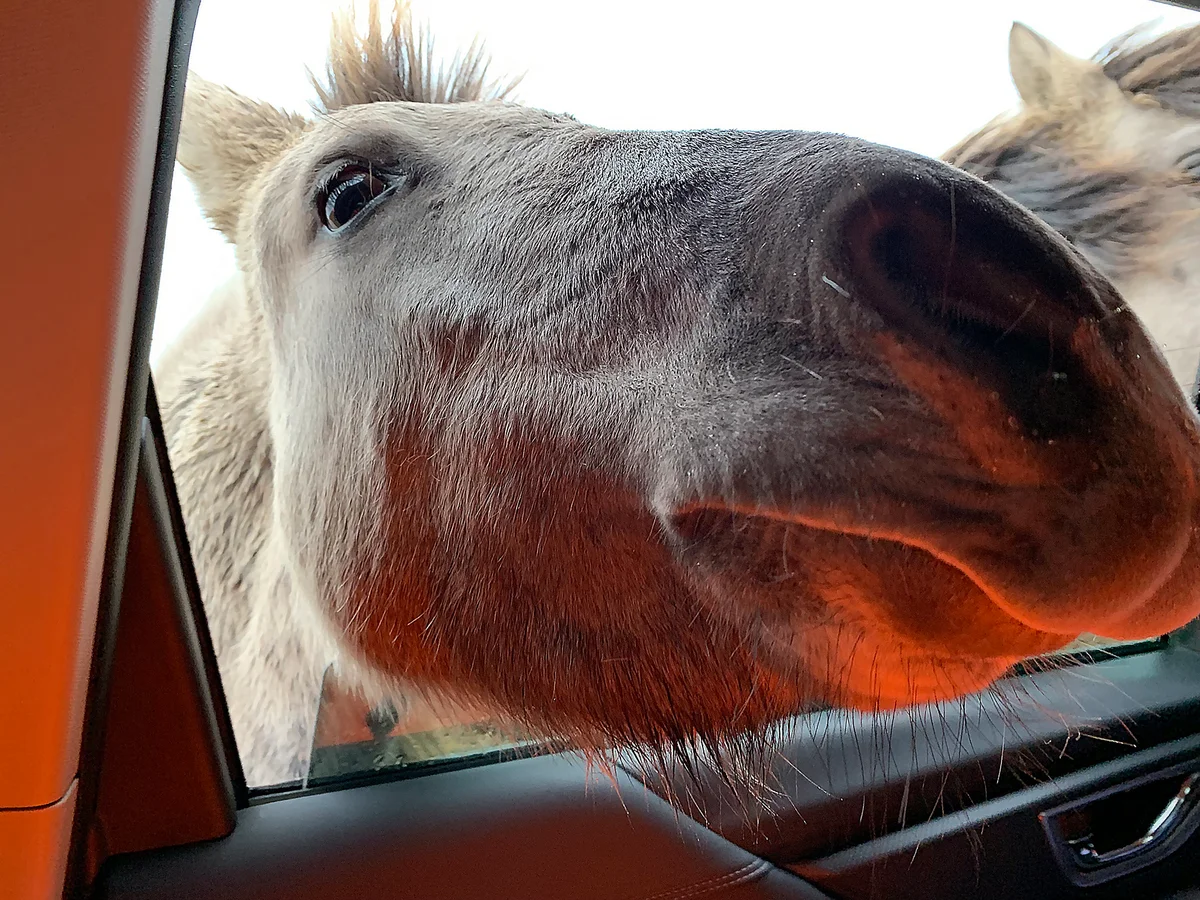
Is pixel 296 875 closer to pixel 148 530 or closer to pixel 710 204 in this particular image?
pixel 148 530

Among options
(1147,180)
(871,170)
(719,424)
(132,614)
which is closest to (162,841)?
(132,614)

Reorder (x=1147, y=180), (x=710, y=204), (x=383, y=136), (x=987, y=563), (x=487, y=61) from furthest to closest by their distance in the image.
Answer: (x=1147, y=180), (x=487, y=61), (x=383, y=136), (x=710, y=204), (x=987, y=563)

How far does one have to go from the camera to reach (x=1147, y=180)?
64.8 inches

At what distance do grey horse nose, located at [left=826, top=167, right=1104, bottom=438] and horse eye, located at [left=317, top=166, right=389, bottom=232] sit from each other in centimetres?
61

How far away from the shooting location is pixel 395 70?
1147 millimetres

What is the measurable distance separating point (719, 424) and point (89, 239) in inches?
16.6

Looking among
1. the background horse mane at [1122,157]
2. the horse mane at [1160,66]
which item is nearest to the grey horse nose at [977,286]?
the background horse mane at [1122,157]

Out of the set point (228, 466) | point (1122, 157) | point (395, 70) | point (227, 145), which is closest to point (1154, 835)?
point (1122, 157)

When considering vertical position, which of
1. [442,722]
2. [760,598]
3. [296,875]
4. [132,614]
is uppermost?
[760,598]

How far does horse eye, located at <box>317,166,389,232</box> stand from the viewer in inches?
34.6

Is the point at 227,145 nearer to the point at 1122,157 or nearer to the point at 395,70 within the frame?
the point at 395,70

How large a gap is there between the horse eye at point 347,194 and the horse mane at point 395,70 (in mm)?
292

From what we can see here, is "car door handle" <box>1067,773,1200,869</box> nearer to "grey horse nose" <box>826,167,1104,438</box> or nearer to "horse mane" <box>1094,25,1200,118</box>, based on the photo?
"grey horse nose" <box>826,167,1104,438</box>

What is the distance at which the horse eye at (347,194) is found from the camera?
88cm
